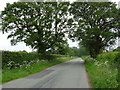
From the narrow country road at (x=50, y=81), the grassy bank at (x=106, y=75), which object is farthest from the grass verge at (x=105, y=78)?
the narrow country road at (x=50, y=81)

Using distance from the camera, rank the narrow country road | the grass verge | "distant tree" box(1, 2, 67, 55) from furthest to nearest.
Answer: "distant tree" box(1, 2, 67, 55), the narrow country road, the grass verge

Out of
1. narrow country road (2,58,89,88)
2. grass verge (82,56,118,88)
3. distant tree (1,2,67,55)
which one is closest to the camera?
grass verge (82,56,118,88)

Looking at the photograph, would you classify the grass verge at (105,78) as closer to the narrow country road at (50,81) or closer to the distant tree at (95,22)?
the narrow country road at (50,81)

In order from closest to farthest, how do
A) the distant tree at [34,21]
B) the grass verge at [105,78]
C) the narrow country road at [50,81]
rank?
the grass verge at [105,78]
the narrow country road at [50,81]
the distant tree at [34,21]

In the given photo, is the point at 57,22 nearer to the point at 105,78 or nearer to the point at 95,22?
the point at 95,22

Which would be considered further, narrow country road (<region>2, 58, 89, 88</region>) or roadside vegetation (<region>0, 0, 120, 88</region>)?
roadside vegetation (<region>0, 0, 120, 88</region>)

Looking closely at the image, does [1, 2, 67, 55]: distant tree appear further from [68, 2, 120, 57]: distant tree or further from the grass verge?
the grass verge

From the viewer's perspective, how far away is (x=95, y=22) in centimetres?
3581

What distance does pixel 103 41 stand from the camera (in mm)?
36469

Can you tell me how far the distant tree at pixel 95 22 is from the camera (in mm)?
32969

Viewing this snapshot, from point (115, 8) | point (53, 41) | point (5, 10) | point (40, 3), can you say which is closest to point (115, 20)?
point (115, 8)

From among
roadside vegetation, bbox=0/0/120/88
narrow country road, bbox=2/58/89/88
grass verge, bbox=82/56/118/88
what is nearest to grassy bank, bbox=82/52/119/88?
grass verge, bbox=82/56/118/88

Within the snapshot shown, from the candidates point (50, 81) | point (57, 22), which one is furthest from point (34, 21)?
point (50, 81)

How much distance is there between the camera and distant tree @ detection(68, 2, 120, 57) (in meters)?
33.0
